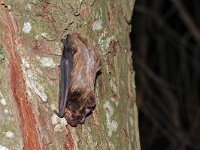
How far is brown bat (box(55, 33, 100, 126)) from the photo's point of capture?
48.4 inches

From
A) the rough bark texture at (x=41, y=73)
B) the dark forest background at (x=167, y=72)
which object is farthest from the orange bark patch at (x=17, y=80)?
the dark forest background at (x=167, y=72)

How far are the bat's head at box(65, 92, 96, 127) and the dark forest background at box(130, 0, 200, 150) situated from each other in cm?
346

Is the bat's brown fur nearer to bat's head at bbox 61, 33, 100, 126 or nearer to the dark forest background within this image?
bat's head at bbox 61, 33, 100, 126

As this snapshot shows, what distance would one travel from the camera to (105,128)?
1316 millimetres

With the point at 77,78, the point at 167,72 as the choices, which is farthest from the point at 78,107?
the point at 167,72

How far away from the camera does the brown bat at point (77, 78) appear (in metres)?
1.23

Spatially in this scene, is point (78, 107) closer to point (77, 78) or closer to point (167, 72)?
point (77, 78)

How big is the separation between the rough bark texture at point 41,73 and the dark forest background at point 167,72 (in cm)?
345

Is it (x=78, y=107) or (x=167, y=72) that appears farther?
→ (x=167, y=72)

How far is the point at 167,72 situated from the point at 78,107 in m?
3.89

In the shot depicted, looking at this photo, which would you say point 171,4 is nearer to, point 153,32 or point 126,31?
point 153,32

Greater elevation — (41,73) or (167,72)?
(167,72)

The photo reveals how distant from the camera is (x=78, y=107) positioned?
1288 mm

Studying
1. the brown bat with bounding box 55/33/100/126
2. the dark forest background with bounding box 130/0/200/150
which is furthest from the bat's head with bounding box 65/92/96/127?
the dark forest background with bounding box 130/0/200/150
